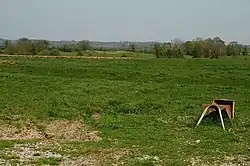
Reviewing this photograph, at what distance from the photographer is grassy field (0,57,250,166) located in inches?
644

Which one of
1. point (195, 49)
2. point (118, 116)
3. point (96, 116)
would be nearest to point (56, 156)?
point (118, 116)

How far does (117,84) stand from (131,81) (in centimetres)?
301

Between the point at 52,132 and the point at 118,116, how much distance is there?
3905 millimetres

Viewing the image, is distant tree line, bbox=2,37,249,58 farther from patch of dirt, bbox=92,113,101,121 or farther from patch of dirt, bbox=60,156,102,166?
patch of dirt, bbox=60,156,102,166

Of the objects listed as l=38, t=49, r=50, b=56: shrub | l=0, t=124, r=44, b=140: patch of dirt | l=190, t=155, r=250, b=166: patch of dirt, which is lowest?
l=0, t=124, r=44, b=140: patch of dirt

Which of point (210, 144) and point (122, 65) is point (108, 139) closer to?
point (210, 144)

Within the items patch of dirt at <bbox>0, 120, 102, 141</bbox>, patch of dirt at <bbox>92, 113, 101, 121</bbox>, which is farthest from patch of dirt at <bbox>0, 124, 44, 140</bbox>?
patch of dirt at <bbox>92, 113, 101, 121</bbox>

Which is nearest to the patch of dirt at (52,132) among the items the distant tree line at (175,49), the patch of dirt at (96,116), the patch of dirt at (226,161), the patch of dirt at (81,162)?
the patch of dirt at (96,116)

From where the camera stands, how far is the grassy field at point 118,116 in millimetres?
16359

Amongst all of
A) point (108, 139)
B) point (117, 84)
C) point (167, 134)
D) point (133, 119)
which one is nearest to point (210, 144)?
point (167, 134)

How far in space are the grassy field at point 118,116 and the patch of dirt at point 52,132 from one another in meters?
0.04

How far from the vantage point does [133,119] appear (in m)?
22.5

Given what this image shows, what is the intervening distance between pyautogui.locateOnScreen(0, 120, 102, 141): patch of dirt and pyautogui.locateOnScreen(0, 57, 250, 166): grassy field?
0.13ft

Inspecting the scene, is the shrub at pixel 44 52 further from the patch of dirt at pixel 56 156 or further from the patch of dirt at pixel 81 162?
the patch of dirt at pixel 81 162
